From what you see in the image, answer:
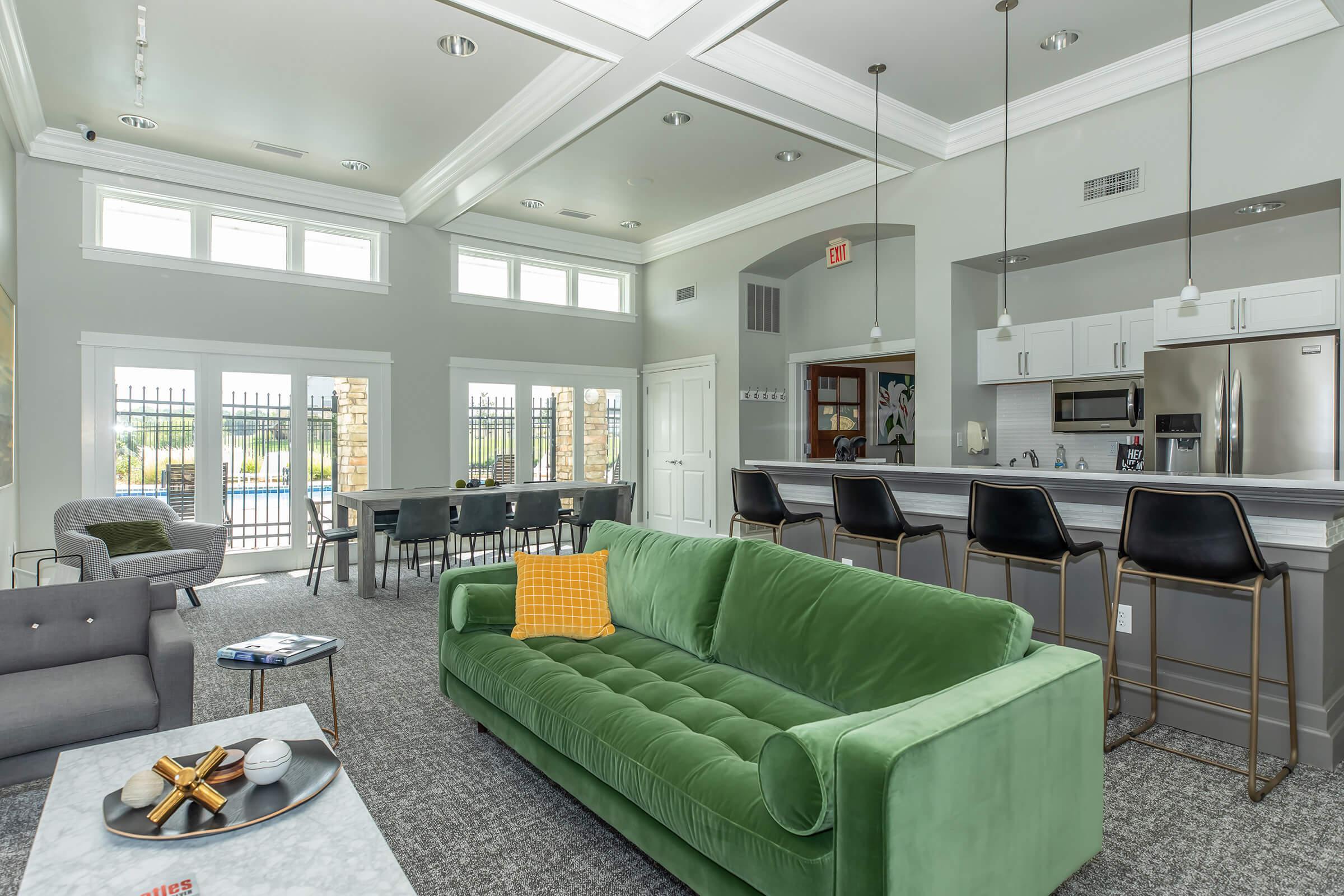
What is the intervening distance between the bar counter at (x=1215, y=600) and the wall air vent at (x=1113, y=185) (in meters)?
2.19

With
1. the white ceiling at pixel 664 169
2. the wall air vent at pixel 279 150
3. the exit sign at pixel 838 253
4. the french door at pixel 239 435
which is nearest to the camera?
the white ceiling at pixel 664 169

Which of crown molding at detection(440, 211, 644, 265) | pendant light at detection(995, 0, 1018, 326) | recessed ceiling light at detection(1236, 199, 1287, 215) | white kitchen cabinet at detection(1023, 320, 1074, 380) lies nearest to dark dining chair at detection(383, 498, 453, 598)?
crown molding at detection(440, 211, 644, 265)

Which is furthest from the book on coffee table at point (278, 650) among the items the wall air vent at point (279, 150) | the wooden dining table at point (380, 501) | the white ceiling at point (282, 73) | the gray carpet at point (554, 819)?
the wall air vent at point (279, 150)

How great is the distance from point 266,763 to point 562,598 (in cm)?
140

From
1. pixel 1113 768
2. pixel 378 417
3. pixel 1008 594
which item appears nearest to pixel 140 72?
pixel 378 417

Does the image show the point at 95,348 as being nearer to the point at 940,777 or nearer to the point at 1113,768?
the point at 940,777

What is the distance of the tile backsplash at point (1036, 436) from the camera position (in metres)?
5.91

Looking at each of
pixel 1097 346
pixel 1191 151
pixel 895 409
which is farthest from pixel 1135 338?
pixel 895 409

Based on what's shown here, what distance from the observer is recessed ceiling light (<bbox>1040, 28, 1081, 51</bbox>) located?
431cm

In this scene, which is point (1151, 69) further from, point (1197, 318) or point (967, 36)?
point (1197, 318)

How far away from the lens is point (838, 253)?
651 cm

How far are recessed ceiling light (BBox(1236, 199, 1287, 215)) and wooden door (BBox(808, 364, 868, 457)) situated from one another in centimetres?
403

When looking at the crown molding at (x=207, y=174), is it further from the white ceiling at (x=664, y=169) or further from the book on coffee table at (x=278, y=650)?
the book on coffee table at (x=278, y=650)

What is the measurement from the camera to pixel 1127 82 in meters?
4.70
